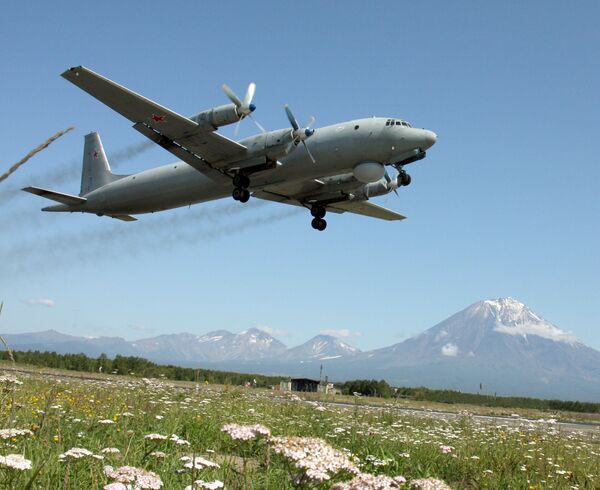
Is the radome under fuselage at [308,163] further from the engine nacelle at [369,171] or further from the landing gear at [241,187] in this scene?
the landing gear at [241,187]

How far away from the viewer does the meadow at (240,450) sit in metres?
4.28

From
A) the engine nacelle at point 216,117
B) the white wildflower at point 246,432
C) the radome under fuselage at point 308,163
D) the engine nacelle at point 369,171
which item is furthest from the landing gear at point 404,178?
the white wildflower at point 246,432

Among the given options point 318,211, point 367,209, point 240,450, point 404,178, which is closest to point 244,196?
point 318,211

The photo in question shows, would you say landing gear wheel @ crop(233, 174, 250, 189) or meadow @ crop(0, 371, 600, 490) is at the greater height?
landing gear wheel @ crop(233, 174, 250, 189)

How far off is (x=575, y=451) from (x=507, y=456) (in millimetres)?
3674

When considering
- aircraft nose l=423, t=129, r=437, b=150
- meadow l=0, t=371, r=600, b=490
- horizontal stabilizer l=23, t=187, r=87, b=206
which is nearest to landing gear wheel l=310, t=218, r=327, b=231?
aircraft nose l=423, t=129, r=437, b=150

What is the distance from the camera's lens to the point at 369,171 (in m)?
30.6

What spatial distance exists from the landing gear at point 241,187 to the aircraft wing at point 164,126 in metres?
0.86

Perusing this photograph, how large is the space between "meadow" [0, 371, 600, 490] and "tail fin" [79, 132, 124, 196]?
28.5m

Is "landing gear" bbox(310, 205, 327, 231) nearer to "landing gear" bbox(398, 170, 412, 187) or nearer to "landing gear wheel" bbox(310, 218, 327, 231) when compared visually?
"landing gear wheel" bbox(310, 218, 327, 231)

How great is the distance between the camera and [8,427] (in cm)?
538

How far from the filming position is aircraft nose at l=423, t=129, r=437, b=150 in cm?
3055

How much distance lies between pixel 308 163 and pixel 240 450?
26.9 metres

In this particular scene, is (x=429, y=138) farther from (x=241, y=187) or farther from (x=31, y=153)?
(x=31, y=153)
